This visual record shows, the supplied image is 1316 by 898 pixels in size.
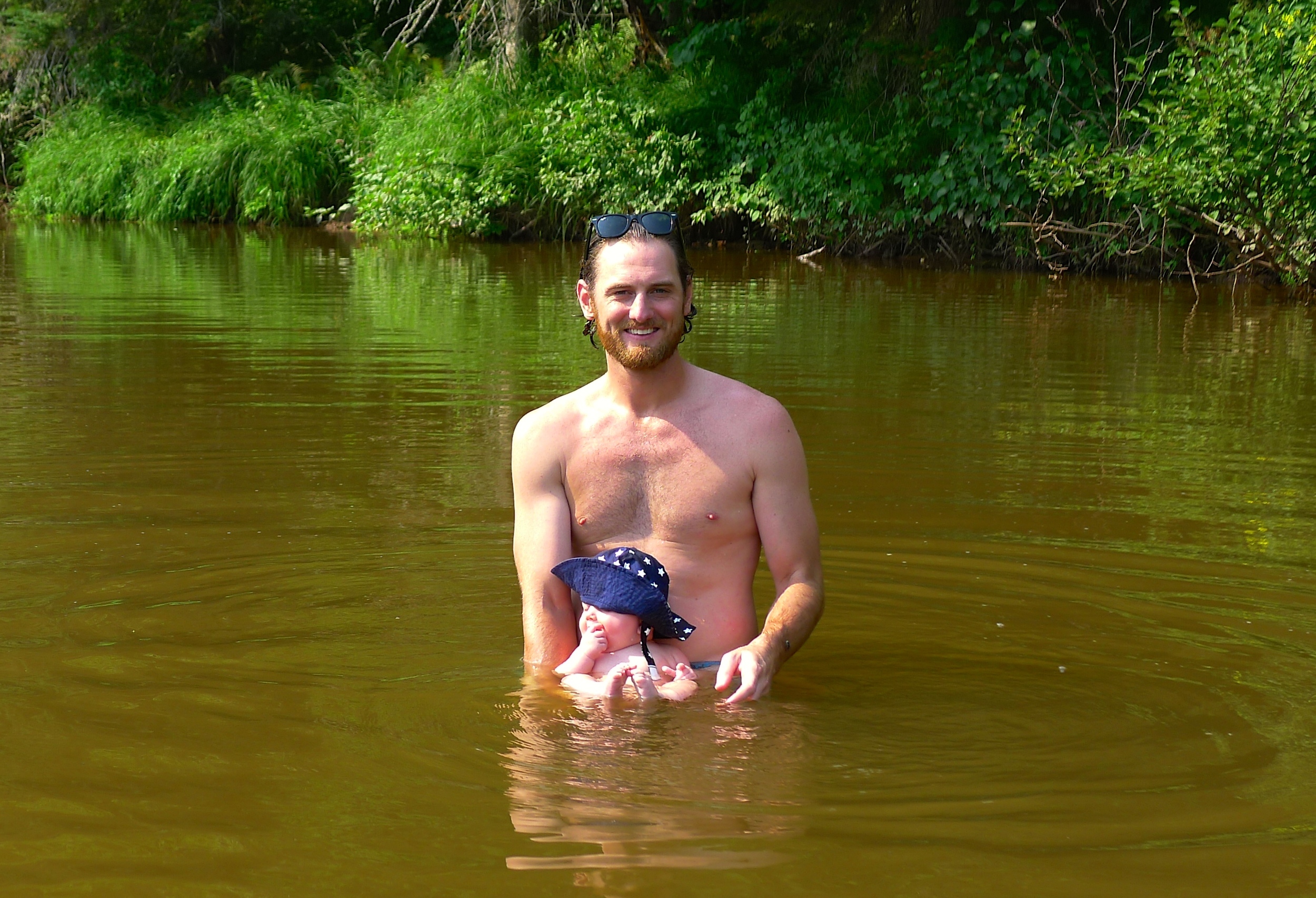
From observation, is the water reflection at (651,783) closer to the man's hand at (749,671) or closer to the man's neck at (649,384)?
the man's hand at (749,671)

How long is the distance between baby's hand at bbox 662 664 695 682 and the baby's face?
0.11m

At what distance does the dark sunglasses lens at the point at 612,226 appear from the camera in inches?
152

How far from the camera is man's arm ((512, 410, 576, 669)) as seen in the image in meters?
3.96

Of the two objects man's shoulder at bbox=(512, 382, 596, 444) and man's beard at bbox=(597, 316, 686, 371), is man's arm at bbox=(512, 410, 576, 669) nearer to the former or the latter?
man's shoulder at bbox=(512, 382, 596, 444)

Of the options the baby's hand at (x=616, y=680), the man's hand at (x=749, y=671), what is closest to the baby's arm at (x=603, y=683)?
the baby's hand at (x=616, y=680)

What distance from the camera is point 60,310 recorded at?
1261 centimetres

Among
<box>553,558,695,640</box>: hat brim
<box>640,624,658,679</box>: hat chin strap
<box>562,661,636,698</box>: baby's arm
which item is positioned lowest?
<box>562,661,636,698</box>: baby's arm

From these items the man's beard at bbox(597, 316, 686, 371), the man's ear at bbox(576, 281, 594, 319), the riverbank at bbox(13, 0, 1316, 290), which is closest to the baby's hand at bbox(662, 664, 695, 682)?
the man's beard at bbox(597, 316, 686, 371)

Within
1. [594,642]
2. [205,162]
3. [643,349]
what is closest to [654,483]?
[643,349]

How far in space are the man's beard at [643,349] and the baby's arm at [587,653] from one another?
683 millimetres

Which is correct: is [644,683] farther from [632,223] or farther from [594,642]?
[632,223]

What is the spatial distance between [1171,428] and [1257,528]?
2068 millimetres

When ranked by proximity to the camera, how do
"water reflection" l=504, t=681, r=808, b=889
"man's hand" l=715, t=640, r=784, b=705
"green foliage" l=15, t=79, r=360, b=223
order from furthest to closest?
"green foliage" l=15, t=79, r=360, b=223 < "man's hand" l=715, t=640, r=784, b=705 < "water reflection" l=504, t=681, r=808, b=889

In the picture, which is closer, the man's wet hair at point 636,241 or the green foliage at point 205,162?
the man's wet hair at point 636,241
